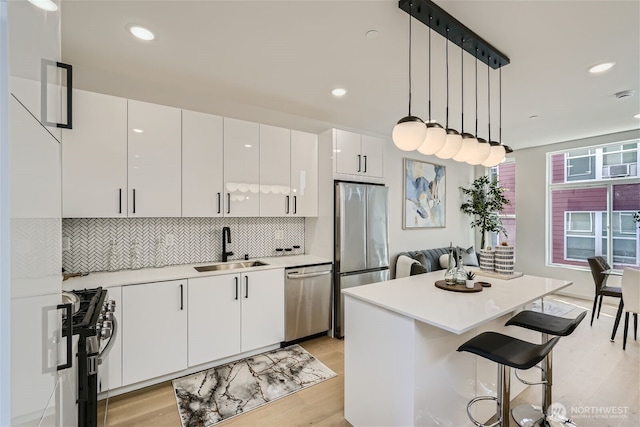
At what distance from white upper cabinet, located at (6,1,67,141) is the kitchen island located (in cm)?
167

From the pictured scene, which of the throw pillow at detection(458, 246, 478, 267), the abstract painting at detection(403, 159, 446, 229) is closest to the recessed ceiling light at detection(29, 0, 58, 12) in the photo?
the abstract painting at detection(403, 159, 446, 229)

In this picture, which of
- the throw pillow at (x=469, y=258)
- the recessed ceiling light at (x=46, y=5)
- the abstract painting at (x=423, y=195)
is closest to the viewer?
the recessed ceiling light at (x=46, y=5)

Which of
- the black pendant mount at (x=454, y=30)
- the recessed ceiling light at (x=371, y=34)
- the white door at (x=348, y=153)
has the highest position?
the recessed ceiling light at (x=371, y=34)

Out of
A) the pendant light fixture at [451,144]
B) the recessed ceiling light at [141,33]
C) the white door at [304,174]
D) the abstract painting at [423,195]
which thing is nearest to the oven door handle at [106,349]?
the recessed ceiling light at [141,33]

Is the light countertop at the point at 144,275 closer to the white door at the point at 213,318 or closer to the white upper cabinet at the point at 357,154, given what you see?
the white door at the point at 213,318

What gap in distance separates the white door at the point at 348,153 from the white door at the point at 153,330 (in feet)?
7.01

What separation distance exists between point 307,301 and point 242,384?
1.06 meters

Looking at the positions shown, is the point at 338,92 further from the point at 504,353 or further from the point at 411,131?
the point at 504,353

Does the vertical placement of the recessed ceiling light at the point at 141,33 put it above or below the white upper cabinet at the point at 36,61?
above

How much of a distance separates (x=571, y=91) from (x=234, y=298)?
3.95 meters

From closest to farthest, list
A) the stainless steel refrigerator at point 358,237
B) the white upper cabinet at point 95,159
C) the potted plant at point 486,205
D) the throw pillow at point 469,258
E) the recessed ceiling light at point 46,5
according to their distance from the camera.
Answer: the recessed ceiling light at point 46,5
the white upper cabinet at point 95,159
the stainless steel refrigerator at point 358,237
the throw pillow at point 469,258
the potted plant at point 486,205

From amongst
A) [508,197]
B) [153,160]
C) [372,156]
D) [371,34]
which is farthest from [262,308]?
[508,197]

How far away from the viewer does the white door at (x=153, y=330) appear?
2266mm

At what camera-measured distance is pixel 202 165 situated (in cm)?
283
